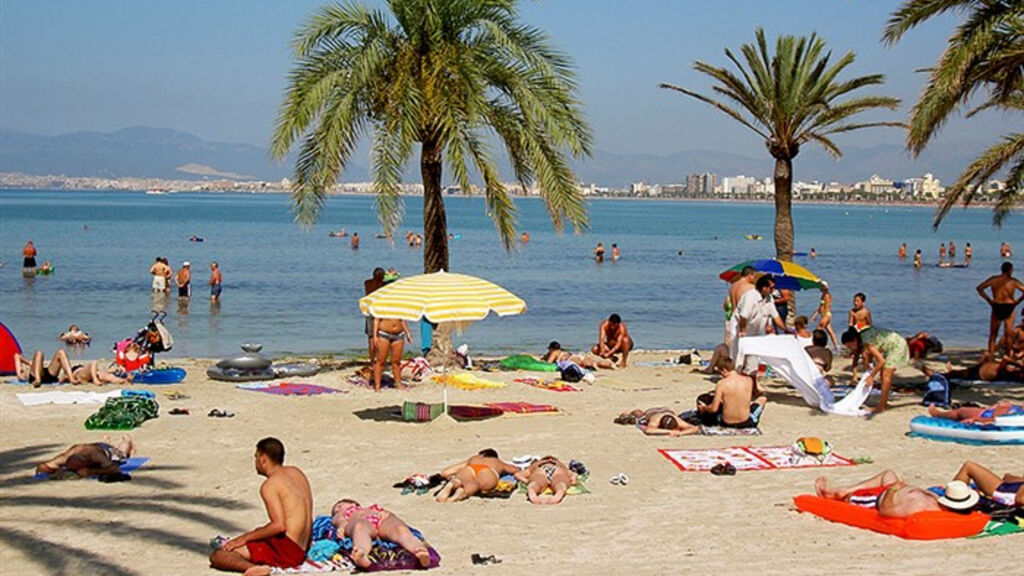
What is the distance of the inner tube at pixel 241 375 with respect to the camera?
16.0 meters

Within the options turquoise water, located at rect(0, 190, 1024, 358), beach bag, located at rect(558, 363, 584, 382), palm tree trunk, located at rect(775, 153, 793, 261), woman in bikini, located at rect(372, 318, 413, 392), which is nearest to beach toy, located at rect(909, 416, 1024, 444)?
beach bag, located at rect(558, 363, 584, 382)

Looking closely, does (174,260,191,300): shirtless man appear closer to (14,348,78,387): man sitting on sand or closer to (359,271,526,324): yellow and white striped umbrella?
(14,348,78,387): man sitting on sand

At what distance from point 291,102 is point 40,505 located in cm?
901

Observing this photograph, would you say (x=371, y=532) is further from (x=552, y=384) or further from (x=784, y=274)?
(x=784, y=274)

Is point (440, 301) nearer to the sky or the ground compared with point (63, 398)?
nearer to the sky

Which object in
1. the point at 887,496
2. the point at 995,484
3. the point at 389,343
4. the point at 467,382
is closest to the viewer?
the point at 887,496

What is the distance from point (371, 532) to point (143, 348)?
1021 centimetres

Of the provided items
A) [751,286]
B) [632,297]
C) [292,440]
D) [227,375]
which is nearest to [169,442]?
[292,440]

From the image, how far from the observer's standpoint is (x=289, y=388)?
15.0 metres

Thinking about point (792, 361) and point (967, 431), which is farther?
point (792, 361)

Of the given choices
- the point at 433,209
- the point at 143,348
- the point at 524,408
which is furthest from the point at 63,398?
the point at 433,209

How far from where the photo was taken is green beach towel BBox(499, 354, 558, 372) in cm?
1741

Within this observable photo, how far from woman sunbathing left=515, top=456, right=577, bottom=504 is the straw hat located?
2998mm

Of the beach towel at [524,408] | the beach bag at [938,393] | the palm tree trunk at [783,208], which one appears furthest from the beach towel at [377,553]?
the palm tree trunk at [783,208]
